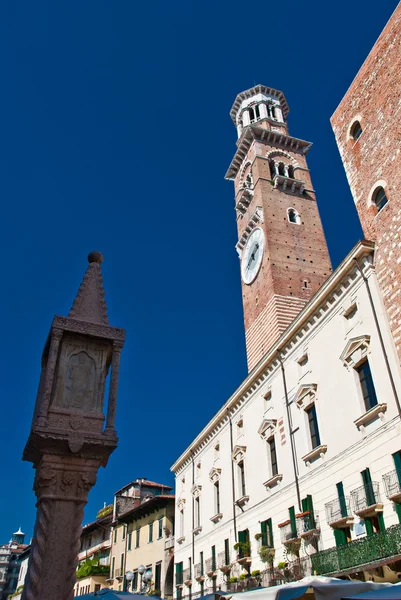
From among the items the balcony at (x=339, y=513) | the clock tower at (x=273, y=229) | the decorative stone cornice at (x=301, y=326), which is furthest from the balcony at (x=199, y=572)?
the clock tower at (x=273, y=229)

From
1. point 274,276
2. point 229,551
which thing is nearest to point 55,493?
point 229,551

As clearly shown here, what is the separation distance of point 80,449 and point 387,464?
33.8 feet

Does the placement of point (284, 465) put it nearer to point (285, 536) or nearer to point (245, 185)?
point (285, 536)

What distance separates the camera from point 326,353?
61.5 ft

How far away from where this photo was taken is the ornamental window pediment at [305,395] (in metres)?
19.1

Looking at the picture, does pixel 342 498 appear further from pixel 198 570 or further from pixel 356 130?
pixel 198 570

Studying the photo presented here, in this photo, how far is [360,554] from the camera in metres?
14.2

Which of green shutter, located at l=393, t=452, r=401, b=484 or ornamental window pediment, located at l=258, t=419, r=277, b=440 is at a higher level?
ornamental window pediment, located at l=258, t=419, r=277, b=440

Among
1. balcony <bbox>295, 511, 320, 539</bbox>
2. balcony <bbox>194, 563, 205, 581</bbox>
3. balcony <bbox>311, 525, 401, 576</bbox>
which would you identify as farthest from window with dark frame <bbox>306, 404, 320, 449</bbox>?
balcony <bbox>194, 563, 205, 581</bbox>

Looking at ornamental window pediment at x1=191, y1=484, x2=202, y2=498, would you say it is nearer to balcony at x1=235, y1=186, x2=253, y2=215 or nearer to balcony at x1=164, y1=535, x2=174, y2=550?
balcony at x1=164, y1=535, x2=174, y2=550

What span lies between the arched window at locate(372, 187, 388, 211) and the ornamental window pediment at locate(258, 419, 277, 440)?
9.92 metres

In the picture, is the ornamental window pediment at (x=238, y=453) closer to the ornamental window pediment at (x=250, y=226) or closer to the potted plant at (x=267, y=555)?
the potted plant at (x=267, y=555)

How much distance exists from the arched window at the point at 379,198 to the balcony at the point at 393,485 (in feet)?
28.8

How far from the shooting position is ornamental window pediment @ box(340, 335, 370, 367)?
53.4 feet
